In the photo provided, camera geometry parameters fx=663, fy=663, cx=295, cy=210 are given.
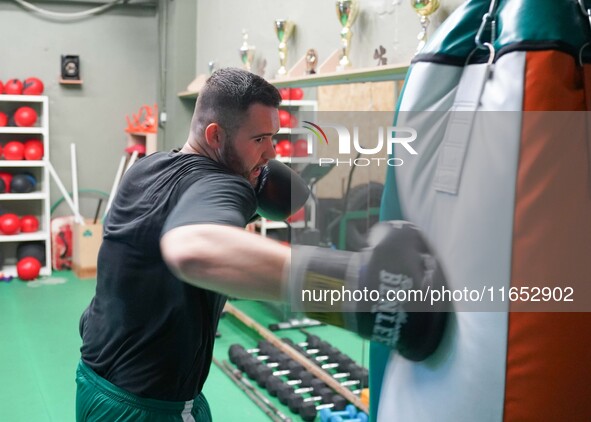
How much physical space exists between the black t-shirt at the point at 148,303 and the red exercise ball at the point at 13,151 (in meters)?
5.47

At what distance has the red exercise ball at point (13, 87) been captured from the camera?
6.78 m

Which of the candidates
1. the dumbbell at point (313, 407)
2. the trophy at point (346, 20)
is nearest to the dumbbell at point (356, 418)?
the dumbbell at point (313, 407)

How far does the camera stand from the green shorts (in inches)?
68.5

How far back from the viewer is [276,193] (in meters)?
2.19

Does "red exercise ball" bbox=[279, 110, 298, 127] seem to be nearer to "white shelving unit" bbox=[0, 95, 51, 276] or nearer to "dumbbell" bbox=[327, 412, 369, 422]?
"dumbbell" bbox=[327, 412, 369, 422]

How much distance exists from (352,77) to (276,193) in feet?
5.54

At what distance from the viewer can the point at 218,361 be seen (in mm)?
4582

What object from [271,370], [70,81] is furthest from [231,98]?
[70,81]

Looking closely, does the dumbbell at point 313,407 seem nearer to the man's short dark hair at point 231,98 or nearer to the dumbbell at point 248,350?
the dumbbell at point 248,350

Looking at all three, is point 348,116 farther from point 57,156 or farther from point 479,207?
point 57,156

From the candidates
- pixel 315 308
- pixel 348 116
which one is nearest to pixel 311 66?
pixel 348 116

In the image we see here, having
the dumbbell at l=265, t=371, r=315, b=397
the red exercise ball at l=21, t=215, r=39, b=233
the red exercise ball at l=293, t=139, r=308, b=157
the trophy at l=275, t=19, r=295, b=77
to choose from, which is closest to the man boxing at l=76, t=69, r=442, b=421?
the dumbbell at l=265, t=371, r=315, b=397

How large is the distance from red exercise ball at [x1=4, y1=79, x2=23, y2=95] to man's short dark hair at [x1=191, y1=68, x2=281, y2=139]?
5716 mm

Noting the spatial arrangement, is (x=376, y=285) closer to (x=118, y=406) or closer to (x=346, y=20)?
(x=118, y=406)
